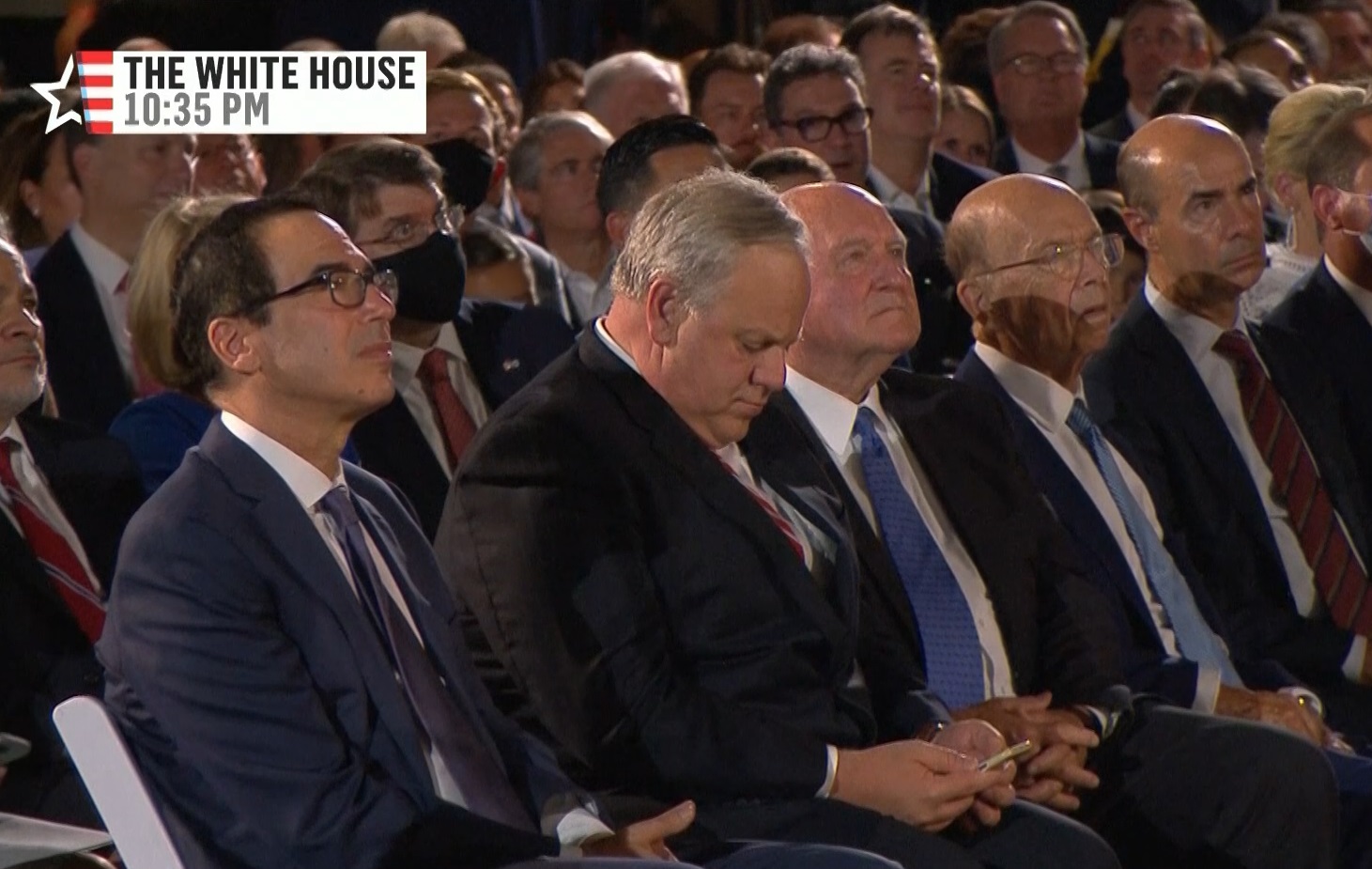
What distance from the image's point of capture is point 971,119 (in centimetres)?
696

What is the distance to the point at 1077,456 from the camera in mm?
4039

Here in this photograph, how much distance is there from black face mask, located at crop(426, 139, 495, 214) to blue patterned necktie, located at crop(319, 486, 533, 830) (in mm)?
2537

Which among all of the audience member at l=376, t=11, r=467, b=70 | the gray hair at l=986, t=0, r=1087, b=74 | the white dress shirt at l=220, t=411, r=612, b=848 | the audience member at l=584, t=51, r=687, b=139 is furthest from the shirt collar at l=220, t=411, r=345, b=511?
the gray hair at l=986, t=0, r=1087, b=74

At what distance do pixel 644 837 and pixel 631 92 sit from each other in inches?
163

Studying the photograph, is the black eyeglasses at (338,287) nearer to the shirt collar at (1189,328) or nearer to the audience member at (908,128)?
the shirt collar at (1189,328)

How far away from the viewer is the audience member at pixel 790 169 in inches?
187

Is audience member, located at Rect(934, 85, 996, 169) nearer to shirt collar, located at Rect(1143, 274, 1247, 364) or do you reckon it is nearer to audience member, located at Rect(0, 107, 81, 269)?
shirt collar, located at Rect(1143, 274, 1247, 364)

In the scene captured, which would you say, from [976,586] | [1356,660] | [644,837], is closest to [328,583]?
[644,837]

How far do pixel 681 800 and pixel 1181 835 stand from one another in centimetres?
101

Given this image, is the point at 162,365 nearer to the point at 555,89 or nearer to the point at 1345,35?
the point at 555,89

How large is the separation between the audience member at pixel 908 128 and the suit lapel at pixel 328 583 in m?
3.67

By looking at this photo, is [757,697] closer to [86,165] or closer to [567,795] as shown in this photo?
[567,795]

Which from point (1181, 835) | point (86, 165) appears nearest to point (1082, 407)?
point (1181, 835)

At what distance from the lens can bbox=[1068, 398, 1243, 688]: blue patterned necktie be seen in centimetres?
396
